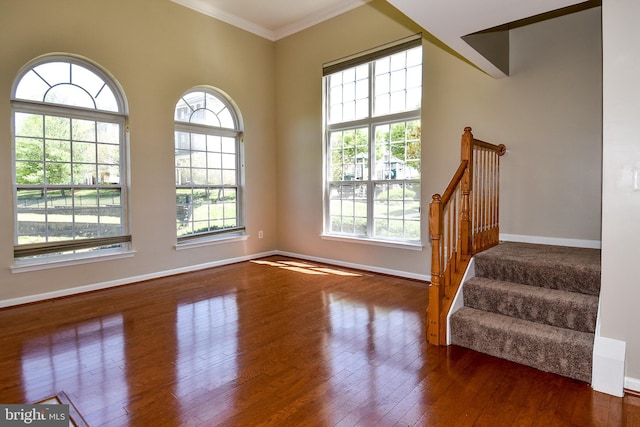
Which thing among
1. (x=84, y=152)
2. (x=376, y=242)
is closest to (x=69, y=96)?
(x=84, y=152)

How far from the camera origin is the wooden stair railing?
2730 mm

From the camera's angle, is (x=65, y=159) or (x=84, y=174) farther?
(x=84, y=174)

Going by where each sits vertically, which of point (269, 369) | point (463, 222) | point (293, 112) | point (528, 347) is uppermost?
point (293, 112)

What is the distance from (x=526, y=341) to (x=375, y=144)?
315cm

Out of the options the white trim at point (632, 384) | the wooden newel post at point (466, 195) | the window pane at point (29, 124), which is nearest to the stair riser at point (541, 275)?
the wooden newel post at point (466, 195)

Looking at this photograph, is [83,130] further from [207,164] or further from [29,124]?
[207,164]

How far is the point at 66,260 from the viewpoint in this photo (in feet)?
13.1

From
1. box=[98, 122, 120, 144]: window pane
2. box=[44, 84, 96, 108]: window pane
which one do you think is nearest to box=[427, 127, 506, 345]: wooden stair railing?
box=[98, 122, 120, 144]: window pane

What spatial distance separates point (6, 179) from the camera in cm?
357

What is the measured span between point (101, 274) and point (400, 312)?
3352 millimetres

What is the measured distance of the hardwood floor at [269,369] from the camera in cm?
194

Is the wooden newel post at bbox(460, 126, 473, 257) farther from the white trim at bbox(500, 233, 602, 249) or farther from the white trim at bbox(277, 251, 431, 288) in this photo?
the white trim at bbox(277, 251, 431, 288)

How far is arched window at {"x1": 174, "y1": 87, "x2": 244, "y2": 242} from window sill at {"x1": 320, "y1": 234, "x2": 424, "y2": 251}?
146cm

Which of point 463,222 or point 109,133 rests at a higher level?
point 109,133
